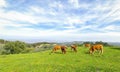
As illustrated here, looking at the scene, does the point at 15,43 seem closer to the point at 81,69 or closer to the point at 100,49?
the point at 100,49

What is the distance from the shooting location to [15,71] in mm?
22016

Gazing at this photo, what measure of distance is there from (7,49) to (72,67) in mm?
75167

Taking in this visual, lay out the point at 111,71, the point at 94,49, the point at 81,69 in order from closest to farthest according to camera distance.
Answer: the point at 111,71 → the point at 81,69 → the point at 94,49

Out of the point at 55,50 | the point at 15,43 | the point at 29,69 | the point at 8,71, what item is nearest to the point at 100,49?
the point at 55,50

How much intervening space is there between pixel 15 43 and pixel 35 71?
Result: 7375 centimetres

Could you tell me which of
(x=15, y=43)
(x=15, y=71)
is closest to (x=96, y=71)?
(x=15, y=71)

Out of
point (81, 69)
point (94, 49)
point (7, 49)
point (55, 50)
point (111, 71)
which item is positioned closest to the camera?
point (111, 71)

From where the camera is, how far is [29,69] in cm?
2262

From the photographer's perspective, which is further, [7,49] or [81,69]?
[7,49]

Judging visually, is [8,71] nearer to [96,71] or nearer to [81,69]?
[81,69]

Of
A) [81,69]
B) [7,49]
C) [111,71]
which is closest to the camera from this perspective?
[111,71]

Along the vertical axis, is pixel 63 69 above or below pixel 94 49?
below

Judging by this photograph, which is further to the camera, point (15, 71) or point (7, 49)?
point (7, 49)

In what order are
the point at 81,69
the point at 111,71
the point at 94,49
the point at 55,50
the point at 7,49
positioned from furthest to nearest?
the point at 7,49 → the point at 55,50 → the point at 94,49 → the point at 81,69 → the point at 111,71
